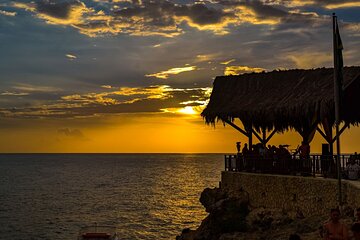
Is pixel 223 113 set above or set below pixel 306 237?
above

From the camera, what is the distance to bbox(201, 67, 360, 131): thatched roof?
23312mm

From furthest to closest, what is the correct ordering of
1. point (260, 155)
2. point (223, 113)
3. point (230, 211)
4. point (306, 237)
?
point (223, 113), point (260, 155), point (230, 211), point (306, 237)

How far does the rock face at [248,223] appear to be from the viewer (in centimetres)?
1841

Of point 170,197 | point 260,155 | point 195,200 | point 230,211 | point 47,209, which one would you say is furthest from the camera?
point 170,197

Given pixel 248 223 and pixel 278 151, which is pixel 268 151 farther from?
pixel 248 223

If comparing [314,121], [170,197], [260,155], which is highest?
[314,121]

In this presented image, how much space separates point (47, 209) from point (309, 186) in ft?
125

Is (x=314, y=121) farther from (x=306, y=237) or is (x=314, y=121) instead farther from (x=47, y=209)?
(x=47, y=209)

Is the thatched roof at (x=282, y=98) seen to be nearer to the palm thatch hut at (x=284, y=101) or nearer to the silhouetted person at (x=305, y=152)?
the palm thatch hut at (x=284, y=101)

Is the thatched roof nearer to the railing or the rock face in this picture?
the railing

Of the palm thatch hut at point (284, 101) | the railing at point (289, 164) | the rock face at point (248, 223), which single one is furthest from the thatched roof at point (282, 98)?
the rock face at point (248, 223)

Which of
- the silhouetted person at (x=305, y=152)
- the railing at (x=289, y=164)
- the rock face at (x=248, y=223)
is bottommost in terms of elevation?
the rock face at (x=248, y=223)

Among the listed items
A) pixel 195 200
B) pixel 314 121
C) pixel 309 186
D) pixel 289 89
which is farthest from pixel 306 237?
pixel 195 200

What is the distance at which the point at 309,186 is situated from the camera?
20.5 metres
